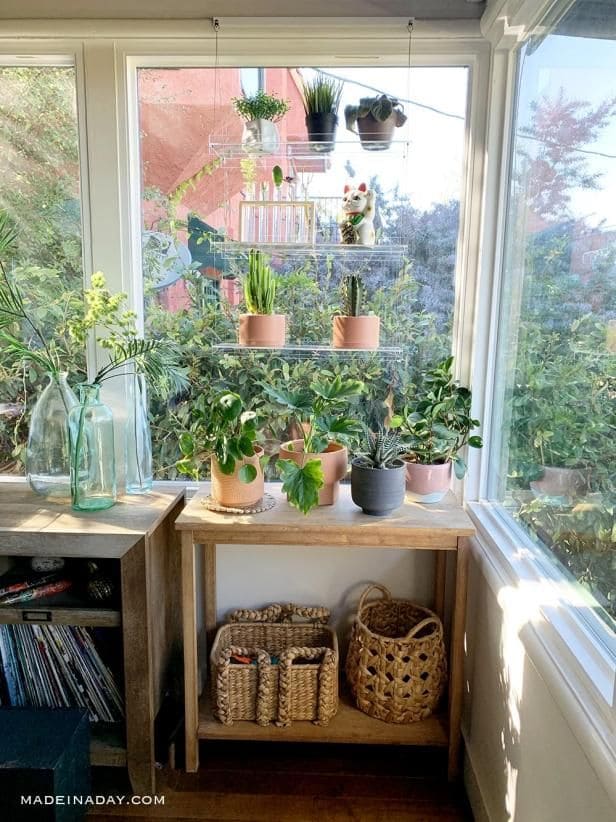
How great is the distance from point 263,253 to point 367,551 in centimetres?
102

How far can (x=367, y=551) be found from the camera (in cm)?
200

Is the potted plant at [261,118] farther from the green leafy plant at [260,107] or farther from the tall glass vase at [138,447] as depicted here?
the tall glass vase at [138,447]

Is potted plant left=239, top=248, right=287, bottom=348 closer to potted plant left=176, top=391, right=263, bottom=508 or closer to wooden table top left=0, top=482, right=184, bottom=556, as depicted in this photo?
potted plant left=176, top=391, right=263, bottom=508

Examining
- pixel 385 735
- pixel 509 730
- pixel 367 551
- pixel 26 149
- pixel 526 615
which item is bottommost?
pixel 385 735

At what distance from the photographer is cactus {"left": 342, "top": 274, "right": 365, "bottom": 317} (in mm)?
1781

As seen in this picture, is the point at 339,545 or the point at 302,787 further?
the point at 302,787

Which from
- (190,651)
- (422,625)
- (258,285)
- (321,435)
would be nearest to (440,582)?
(422,625)

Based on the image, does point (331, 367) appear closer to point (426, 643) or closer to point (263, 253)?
point (263, 253)

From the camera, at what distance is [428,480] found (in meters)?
1.74

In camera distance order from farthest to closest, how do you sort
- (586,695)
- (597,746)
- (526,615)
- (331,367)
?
(331,367) < (526,615) < (586,695) < (597,746)

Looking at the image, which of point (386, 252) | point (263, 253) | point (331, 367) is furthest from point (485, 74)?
point (331, 367)

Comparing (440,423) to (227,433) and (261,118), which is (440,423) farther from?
(261,118)

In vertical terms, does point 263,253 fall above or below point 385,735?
above
